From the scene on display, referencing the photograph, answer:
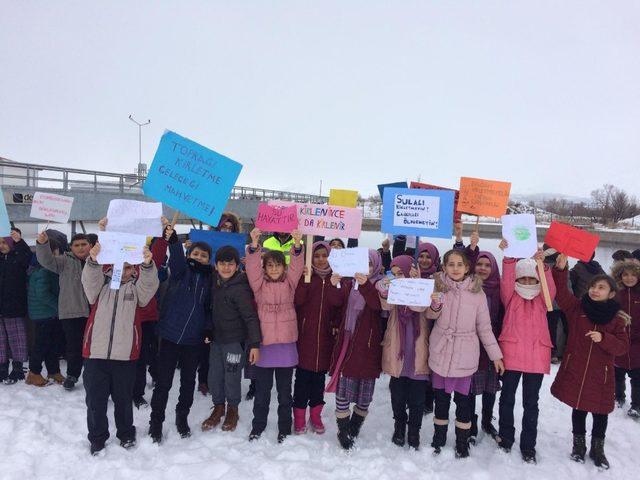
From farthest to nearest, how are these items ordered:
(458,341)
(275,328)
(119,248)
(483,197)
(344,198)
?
(344,198), (483,197), (275,328), (458,341), (119,248)

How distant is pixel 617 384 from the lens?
5.01 metres

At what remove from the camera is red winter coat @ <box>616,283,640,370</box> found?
4.55 meters

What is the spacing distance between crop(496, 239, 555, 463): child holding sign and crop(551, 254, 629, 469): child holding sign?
0.22 metres

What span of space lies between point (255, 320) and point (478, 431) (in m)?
2.75

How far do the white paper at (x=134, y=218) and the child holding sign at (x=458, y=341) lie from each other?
275cm

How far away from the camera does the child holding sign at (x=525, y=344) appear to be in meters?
3.76

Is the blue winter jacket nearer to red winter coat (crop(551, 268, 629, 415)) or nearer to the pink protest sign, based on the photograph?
the pink protest sign

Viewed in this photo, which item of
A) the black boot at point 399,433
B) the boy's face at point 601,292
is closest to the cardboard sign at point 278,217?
the black boot at point 399,433

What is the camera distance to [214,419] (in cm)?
420

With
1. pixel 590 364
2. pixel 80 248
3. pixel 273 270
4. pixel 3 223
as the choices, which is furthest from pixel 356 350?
pixel 3 223

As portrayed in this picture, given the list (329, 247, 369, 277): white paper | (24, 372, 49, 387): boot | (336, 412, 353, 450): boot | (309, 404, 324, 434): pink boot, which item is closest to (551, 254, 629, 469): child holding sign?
(329, 247, 369, 277): white paper

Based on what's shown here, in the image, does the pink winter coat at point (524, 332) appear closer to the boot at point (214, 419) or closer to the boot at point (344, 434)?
the boot at point (344, 434)

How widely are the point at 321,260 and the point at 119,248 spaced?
6.34ft

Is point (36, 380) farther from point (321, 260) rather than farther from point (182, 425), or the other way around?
point (321, 260)
